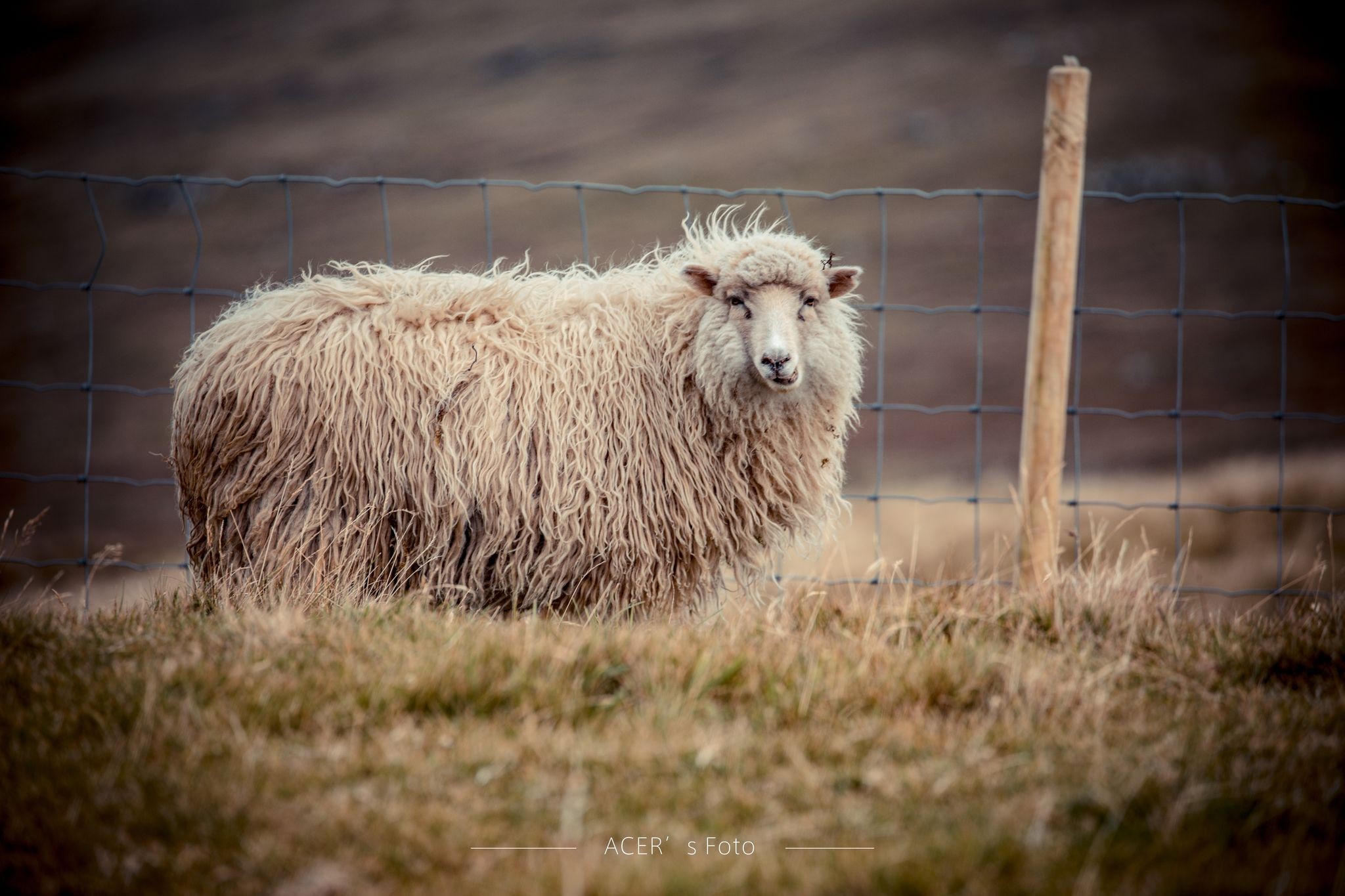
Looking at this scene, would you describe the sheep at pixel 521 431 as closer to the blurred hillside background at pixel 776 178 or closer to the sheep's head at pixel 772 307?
the sheep's head at pixel 772 307

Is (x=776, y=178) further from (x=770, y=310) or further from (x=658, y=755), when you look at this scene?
(x=658, y=755)

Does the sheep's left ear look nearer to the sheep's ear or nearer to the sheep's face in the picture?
the sheep's face

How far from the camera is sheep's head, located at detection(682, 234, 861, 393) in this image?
13.9 ft

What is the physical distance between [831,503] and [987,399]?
73.0ft

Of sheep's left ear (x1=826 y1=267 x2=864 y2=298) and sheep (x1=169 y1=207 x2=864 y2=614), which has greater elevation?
sheep's left ear (x1=826 y1=267 x2=864 y2=298)

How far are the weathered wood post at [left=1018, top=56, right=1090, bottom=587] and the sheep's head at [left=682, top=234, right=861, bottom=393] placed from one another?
0.80 m

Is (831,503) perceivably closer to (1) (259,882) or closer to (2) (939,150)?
(1) (259,882)

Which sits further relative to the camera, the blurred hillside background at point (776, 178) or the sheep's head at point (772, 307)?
the blurred hillside background at point (776, 178)

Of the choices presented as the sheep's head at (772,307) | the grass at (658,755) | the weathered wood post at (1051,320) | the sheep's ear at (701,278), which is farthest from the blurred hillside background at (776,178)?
the grass at (658,755)

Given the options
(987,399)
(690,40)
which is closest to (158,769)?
(987,399)

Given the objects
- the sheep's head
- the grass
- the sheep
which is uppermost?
the sheep's head

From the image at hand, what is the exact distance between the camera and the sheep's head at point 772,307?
13.9 ft

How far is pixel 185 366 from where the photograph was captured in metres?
4.32

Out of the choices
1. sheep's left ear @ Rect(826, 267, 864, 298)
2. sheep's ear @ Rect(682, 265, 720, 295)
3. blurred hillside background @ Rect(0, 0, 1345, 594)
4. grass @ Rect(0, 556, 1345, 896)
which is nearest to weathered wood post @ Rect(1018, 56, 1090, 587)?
sheep's left ear @ Rect(826, 267, 864, 298)
